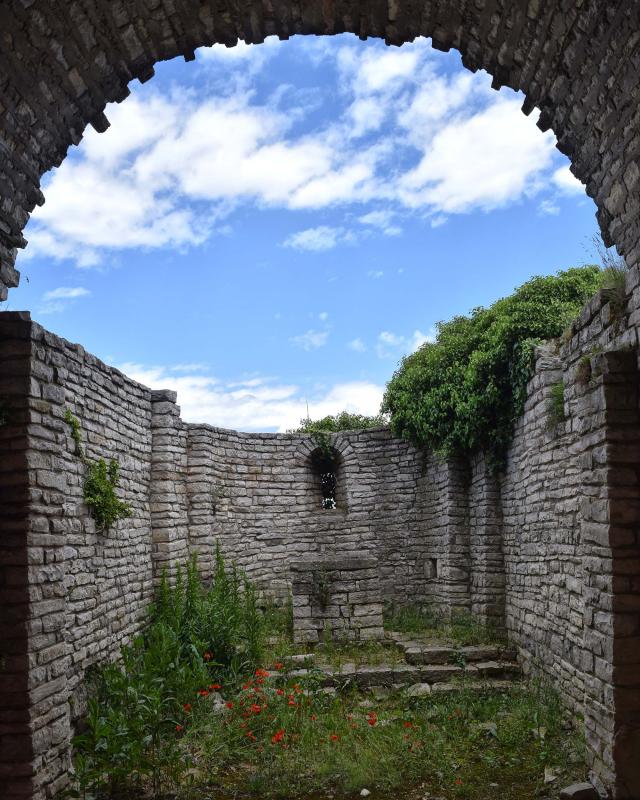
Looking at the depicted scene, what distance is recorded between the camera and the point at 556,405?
24.4 ft

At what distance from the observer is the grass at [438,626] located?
9516 mm

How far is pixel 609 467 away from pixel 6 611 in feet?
13.7

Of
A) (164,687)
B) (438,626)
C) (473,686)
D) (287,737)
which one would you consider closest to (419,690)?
(473,686)

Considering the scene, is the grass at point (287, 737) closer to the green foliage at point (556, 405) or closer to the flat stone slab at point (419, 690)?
the flat stone slab at point (419, 690)

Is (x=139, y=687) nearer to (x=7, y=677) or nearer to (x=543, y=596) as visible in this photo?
(x=7, y=677)

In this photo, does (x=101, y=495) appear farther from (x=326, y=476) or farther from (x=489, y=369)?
(x=326, y=476)

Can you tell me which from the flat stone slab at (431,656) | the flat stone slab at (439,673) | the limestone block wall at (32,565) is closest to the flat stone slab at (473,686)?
the flat stone slab at (439,673)

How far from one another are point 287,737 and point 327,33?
6039 millimetres

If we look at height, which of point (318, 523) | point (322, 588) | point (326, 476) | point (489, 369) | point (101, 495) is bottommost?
point (322, 588)

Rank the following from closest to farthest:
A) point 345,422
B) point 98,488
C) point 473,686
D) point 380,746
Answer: point 380,746
point 98,488
point 473,686
point 345,422

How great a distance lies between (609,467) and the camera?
470 centimetres

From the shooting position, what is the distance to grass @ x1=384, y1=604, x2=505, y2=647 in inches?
375

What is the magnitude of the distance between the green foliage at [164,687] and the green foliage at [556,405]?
451cm

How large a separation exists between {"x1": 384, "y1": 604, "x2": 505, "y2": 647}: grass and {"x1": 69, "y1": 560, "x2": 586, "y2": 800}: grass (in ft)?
5.53
